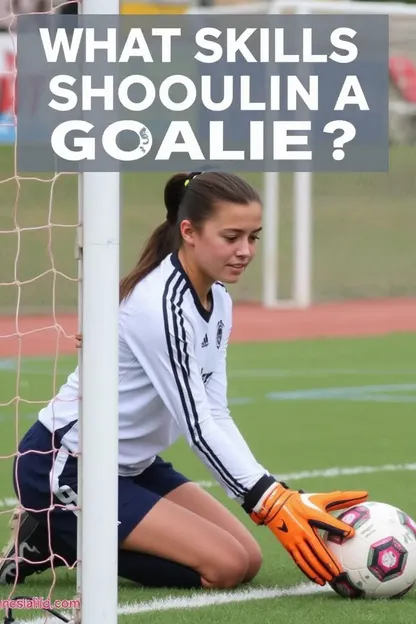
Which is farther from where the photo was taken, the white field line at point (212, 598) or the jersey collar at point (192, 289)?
the jersey collar at point (192, 289)

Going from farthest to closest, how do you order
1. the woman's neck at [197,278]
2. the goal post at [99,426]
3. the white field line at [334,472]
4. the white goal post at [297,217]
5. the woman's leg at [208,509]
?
the white goal post at [297,217], the white field line at [334,472], the woman's leg at [208,509], the woman's neck at [197,278], the goal post at [99,426]

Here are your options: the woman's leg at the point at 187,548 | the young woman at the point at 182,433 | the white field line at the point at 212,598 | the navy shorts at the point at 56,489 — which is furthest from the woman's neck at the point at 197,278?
the white field line at the point at 212,598

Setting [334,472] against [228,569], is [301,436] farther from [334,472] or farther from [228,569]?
[228,569]

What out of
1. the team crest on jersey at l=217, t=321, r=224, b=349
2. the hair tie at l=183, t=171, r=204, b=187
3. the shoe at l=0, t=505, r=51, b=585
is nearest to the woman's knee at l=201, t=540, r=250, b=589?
the shoe at l=0, t=505, r=51, b=585

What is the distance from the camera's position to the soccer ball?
15.1 feet

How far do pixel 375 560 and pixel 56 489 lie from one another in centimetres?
116

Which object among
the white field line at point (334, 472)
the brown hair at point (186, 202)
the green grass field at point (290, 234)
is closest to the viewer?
the brown hair at point (186, 202)

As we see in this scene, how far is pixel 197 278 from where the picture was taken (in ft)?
15.7

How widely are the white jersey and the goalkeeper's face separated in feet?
0.53

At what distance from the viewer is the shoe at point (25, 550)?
492 centimetres

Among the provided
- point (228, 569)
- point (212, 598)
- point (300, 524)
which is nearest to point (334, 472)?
point (228, 569)

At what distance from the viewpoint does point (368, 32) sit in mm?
Answer: 19641

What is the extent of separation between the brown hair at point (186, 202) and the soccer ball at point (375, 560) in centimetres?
117

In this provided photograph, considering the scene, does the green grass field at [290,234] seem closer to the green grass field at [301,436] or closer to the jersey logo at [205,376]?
the green grass field at [301,436]
